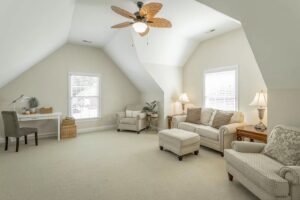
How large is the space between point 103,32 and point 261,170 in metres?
4.58

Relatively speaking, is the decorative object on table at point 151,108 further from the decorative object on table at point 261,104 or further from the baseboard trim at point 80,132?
the decorative object on table at point 261,104

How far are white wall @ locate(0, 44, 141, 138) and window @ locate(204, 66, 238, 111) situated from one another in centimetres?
296

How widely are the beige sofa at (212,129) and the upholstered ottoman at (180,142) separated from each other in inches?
17.4

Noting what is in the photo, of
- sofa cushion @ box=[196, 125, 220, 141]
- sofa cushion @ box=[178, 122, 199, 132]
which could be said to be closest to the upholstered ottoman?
sofa cushion @ box=[196, 125, 220, 141]

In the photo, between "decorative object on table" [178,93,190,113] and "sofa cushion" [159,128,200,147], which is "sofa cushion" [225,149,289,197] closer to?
"sofa cushion" [159,128,200,147]

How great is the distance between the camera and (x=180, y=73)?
588cm

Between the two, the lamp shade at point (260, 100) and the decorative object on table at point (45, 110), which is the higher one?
the lamp shade at point (260, 100)

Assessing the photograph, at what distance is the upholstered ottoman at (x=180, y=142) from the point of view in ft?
10.9

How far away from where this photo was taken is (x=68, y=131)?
492 centimetres

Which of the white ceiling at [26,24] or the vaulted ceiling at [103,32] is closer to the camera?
the white ceiling at [26,24]

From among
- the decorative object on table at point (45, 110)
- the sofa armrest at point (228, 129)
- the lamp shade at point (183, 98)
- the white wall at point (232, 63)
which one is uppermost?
the white wall at point (232, 63)

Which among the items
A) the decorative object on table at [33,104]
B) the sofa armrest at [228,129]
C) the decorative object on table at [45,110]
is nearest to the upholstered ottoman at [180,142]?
the sofa armrest at [228,129]

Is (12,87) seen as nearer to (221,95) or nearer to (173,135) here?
(173,135)

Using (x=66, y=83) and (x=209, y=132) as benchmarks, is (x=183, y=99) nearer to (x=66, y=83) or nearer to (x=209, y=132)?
(x=209, y=132)
